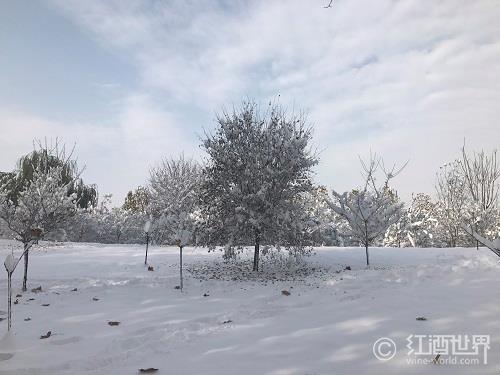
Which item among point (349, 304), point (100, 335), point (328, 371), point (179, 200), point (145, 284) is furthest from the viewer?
point (179, 200)

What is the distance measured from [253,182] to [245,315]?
4.93 m

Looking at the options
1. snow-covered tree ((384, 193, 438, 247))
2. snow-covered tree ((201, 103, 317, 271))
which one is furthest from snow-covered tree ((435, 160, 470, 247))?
snow-covered tree ((201, 103, 317, 271))

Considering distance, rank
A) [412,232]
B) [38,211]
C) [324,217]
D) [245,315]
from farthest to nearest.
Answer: [324,217] → [412,232] → [38,211] → [245,315]

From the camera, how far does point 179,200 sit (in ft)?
80.5

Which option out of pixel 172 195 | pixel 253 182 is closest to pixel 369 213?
pixel 253 182

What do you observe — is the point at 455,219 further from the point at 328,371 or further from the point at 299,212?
the point at 328,371

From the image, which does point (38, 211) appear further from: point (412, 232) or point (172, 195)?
point (412, 232)

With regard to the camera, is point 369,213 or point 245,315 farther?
point 369,213

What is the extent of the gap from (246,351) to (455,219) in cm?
1725

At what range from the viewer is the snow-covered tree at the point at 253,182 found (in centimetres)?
1073

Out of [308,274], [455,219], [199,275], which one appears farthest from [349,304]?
[455,219]

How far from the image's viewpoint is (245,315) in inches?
261

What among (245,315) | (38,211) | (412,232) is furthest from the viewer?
(412,232)

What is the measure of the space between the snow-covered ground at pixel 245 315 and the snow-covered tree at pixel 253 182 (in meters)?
1.25
